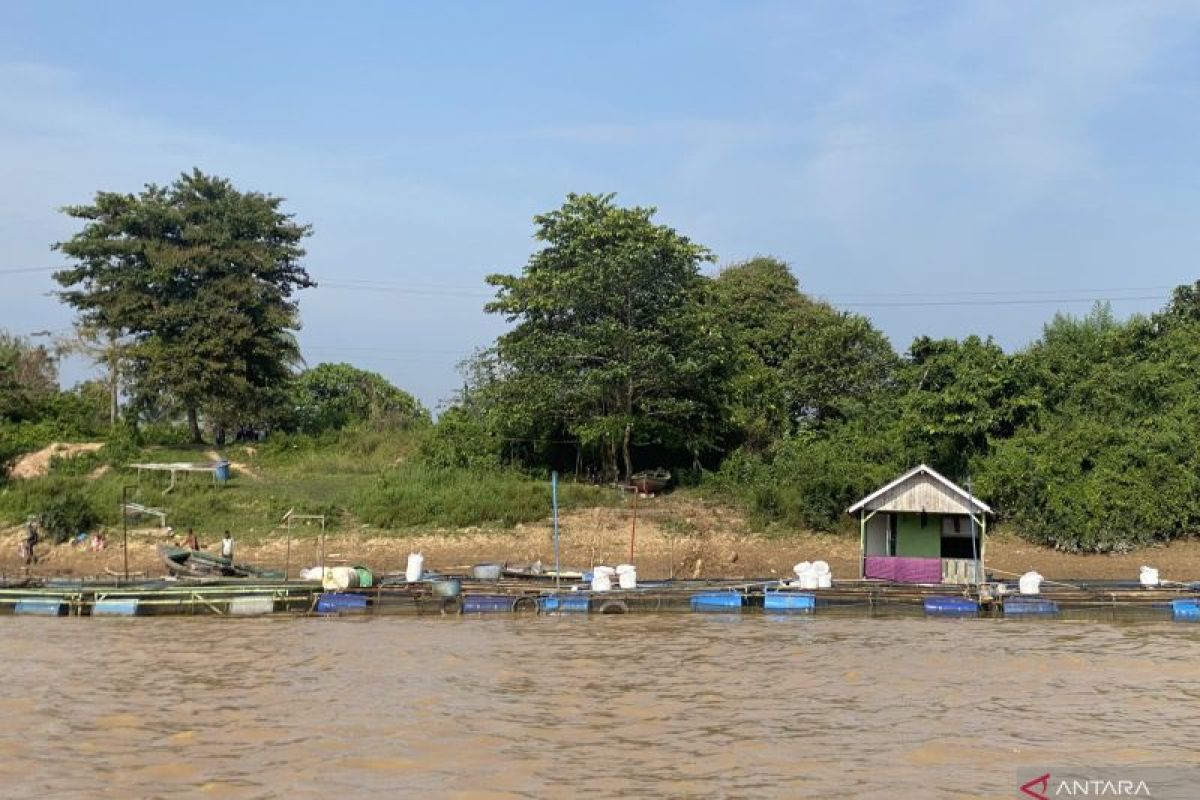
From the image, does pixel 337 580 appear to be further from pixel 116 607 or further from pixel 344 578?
pixel 116 607

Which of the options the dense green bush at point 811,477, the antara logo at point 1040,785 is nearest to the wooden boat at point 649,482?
the dense green bush at point 811,477

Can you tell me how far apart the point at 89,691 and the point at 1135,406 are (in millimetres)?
26150

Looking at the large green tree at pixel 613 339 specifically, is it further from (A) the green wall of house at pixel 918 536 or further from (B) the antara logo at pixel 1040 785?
(B) the antara logo at pixel 1040 785

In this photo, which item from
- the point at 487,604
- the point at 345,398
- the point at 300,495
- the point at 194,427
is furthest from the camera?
the point at 345,398

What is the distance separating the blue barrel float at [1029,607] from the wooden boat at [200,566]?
14.9 metres

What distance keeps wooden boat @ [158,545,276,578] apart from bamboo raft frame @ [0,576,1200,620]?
4.89 feet

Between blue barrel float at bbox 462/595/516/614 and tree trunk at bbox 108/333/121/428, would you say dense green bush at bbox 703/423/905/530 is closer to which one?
blue barrel float at bbox 462/595/516/614

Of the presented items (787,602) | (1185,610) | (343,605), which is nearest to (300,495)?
(343,605)

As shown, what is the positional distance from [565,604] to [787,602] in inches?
164

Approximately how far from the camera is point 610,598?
2220 cm

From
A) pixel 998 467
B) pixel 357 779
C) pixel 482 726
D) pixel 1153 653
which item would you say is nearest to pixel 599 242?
pixel 998 467

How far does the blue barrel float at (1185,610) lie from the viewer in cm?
2105

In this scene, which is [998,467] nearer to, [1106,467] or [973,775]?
[1106,467]

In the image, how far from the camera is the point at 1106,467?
94.8 feet
